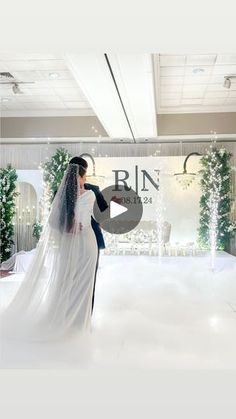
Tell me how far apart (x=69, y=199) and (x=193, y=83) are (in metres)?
3.50

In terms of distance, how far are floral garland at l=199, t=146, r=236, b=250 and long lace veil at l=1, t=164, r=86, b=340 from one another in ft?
18.9

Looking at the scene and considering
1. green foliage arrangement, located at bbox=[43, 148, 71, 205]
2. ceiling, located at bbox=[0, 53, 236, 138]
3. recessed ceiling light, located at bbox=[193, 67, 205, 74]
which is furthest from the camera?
green foliage arrangement, located at bbox=[43, 148, 71, 205]

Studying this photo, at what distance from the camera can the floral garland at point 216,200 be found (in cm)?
927

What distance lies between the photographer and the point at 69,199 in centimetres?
391

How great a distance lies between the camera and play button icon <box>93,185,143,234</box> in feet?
32.6

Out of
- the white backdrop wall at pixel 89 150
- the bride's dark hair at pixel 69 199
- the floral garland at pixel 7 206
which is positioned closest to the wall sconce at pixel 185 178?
the white backdrop wall at pixel 89 150

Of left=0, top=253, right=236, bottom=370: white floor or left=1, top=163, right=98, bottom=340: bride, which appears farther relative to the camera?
left=1, top=163, right=98, bottom=340: bride

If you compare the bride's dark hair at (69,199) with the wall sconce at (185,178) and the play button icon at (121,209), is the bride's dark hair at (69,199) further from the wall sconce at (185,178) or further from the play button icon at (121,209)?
the wall sconce at (185,178)

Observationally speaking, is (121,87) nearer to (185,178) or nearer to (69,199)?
(69,199)

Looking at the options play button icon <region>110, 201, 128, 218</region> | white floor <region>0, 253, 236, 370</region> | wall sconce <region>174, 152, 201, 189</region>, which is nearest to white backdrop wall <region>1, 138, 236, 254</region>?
wall sconce <region>174, 152, 201, 189</region>

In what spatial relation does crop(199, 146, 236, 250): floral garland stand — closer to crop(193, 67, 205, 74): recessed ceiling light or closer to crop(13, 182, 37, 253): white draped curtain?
crop(193, 67, 205, 74): recessed ceiling light

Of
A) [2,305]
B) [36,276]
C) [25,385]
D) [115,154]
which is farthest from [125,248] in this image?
[25,385]

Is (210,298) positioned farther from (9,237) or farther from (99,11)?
(9,237)

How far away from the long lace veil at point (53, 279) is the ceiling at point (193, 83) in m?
2.45
